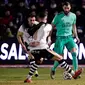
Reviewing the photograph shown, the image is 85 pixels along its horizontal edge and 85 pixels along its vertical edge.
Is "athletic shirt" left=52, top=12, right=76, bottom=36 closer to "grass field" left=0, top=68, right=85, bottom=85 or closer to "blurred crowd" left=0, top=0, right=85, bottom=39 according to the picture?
"grass field" left=0, top=68, right=85, bottom=85

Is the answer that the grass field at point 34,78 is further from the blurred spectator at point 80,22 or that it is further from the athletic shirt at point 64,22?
the blurred spectator at point 80,22

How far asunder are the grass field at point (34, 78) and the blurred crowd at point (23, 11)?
13.0ft

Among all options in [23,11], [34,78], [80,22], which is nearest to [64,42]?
[34,78]

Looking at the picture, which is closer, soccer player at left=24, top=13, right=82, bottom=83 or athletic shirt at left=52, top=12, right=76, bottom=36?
soccer player at left=24, top=13, right=82, bottom=83

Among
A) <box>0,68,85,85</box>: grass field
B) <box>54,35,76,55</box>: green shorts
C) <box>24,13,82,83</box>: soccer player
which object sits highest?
<box>24,13,82,83</box>: soccer player

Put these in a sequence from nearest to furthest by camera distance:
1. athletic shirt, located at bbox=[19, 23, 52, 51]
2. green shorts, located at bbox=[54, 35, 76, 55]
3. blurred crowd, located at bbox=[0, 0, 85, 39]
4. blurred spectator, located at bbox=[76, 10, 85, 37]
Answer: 1. athletic shirt, located at bbox=[19, 23, 52, 51]
2. green shorts, located at bbox=[54, 35, 76, 55]
3. blurred crowd, located at bbox=[0, 0, 85, 39]
4. blurred spectator, located at bbox=[76, 10, 85, 37]

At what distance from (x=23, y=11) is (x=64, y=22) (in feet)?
30.9

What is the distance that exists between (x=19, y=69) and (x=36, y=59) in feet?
19.6

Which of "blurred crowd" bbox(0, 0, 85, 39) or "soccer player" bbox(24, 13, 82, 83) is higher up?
"soccer player" bbox(24, 13, 82, 83)

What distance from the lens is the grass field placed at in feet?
45.0

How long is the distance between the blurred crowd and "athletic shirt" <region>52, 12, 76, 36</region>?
7.11 metres

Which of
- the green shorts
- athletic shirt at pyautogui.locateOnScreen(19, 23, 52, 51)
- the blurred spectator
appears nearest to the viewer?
athletic shirt at pyautogui.locateOnScreen(19, 23, 52, 51)

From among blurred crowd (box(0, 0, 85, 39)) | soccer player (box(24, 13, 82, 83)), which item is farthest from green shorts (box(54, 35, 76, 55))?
blurred crowd (box(0, 0, 85, 39))

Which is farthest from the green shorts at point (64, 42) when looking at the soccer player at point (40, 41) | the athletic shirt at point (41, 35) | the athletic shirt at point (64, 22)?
the athletic shirt at point (41, 35)
